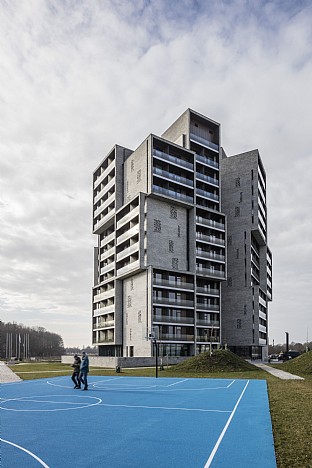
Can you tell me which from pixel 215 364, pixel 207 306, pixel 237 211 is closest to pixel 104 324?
pixel 207 306

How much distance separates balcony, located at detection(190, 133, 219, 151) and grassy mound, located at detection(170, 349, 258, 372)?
41.1 metres

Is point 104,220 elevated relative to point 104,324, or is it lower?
elevated

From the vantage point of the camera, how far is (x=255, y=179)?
8581 cm

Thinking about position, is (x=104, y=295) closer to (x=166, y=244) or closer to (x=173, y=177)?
(x=166, y=244)

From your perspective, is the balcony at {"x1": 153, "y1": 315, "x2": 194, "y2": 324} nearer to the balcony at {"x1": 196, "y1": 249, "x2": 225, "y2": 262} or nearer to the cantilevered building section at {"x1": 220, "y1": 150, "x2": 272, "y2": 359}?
the balcony at {"x1": 196, "y1": 249, "x2": 225, "y2": 262}

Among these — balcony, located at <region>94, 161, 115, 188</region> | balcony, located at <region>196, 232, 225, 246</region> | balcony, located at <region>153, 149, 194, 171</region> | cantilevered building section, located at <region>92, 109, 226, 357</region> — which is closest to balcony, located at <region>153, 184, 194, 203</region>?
cantilevered building section, located at <region>92, 109, 226, 357</region>

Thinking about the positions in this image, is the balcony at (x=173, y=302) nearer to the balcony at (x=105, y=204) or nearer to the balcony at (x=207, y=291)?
the balcony at (x=207, y=291)

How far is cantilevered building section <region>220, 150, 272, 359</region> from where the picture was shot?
83438 millimetres

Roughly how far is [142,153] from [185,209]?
37.1 ft

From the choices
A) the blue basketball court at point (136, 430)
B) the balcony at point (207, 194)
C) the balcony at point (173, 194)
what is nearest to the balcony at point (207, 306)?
the balcony at point (173, 194)

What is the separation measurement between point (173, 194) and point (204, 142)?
41.9ft

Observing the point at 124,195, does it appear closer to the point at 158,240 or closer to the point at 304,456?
the point at 158,240

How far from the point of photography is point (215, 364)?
43938 mm

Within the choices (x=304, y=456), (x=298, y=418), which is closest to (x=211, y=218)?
(x=298, y=418)
